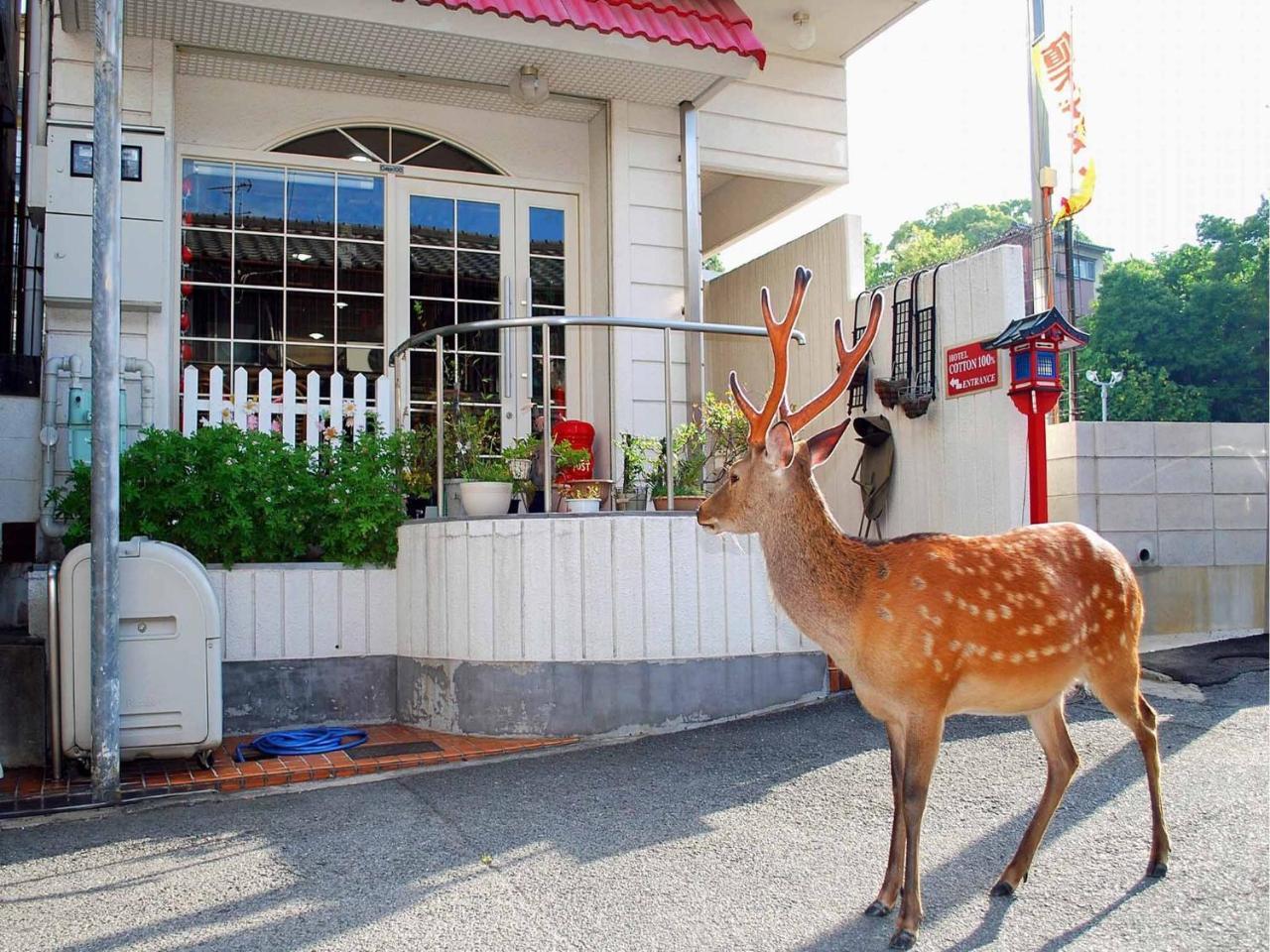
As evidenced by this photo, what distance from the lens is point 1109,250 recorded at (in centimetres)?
4438

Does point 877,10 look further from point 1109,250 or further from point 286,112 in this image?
point 1109,250

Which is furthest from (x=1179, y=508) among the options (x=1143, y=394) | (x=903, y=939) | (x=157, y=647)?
(x=1143, y=394)

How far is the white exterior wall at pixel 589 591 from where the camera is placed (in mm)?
6352

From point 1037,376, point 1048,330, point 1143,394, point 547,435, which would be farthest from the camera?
point 1143,394

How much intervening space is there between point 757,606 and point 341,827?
2.87 metres

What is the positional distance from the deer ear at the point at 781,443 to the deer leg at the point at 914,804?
102cm

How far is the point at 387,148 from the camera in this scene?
9.02 meters

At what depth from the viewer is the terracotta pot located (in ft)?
22.6

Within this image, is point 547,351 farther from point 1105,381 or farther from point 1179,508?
point 1105,381

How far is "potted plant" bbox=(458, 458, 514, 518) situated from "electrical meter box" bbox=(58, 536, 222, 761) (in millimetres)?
1532

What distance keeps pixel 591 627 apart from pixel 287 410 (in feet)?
8.89

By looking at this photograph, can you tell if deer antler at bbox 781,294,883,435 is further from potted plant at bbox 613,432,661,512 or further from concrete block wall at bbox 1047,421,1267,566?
concrete block wall at bbox 1047,421,1267,566

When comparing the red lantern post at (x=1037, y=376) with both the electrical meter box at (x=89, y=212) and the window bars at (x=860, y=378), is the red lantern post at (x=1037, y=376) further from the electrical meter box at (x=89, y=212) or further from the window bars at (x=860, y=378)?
the electrical meter box at (x=89, y=212)

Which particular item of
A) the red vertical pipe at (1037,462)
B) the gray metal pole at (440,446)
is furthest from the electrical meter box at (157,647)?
the red vertical pipe at (1037,462)
